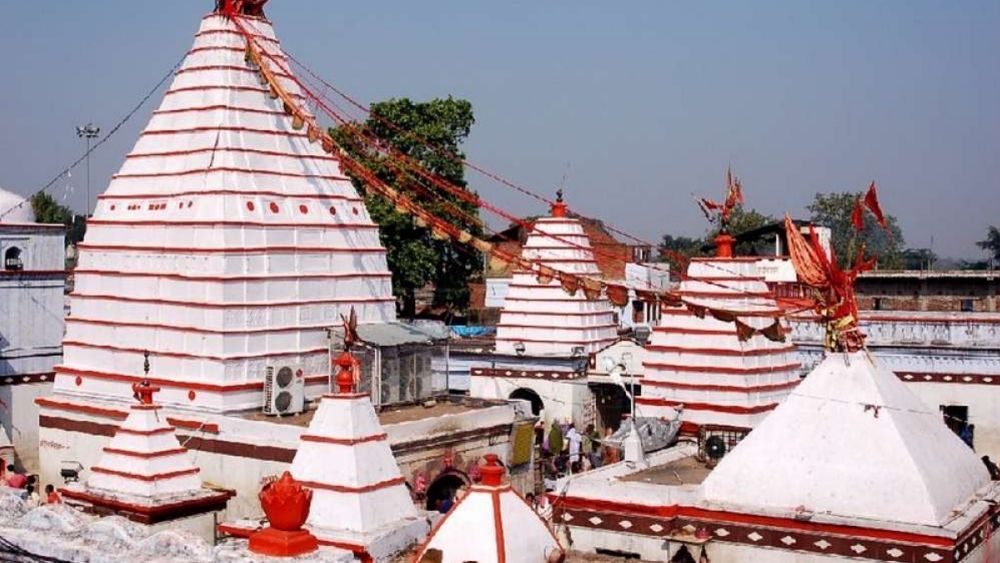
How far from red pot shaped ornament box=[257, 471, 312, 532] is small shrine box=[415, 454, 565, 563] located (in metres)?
1.37

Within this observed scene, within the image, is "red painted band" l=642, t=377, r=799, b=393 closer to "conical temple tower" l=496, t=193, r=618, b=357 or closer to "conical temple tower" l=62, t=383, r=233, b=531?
"conical temple tower" l=496, t=193, r=618, b=357

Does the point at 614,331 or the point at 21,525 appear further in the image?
the point at 614,331

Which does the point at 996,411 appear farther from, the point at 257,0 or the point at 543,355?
the point at 257,0

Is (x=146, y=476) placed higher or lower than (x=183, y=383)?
lower

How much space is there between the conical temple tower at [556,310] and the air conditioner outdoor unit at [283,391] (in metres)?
10.9

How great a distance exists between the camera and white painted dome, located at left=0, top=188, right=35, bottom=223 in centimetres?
2789

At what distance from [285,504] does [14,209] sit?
63.3 ft

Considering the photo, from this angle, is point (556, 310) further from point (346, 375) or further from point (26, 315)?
point (346, 375)

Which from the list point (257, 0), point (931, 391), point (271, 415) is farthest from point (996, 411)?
point (257, 0)

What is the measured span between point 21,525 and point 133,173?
11864 millimetres

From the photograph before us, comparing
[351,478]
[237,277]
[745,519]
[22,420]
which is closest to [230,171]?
[237,277]

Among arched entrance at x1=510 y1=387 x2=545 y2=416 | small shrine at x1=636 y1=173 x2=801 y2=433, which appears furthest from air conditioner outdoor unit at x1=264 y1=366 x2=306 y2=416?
arched entrance at x1=510 y1=387 x2=545 y2=416

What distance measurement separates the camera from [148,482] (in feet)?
53.0

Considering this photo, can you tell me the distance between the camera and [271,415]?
21.3 m
